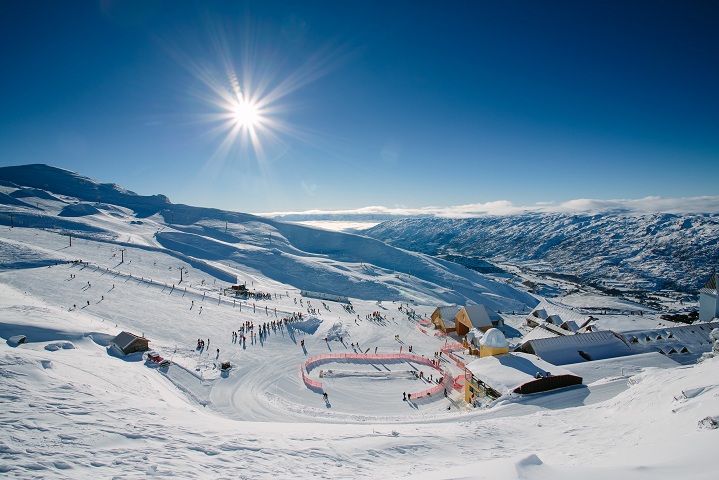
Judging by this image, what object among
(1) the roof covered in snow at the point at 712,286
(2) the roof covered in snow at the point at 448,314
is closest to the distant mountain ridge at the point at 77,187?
Answer: (2) the roof covered in snow at the point at 448,314

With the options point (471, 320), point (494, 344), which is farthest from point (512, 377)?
point (471, 320)

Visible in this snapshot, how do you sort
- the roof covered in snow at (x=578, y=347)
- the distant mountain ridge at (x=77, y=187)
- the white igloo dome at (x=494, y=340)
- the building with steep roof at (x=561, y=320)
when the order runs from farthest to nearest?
the distant mountain ridge at (x=77, y=187) < the building with steep roof at (x=561, y=320) < the roof covered in snow at (x=578, y=347) < the white igloo dome at (x=494, y=340)

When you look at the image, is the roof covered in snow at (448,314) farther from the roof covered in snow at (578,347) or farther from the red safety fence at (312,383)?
the red safety fence at (312,383)

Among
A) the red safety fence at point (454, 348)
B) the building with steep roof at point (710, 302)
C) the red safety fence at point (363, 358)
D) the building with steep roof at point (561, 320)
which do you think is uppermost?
the building with steep roof at point (710, 302)

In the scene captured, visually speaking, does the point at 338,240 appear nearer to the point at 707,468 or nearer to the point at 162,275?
the point at 162,275

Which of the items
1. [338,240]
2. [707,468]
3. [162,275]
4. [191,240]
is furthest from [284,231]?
[707,468]

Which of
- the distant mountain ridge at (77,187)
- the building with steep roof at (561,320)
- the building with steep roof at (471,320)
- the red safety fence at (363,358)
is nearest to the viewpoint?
the red safety fence at (363,358)
